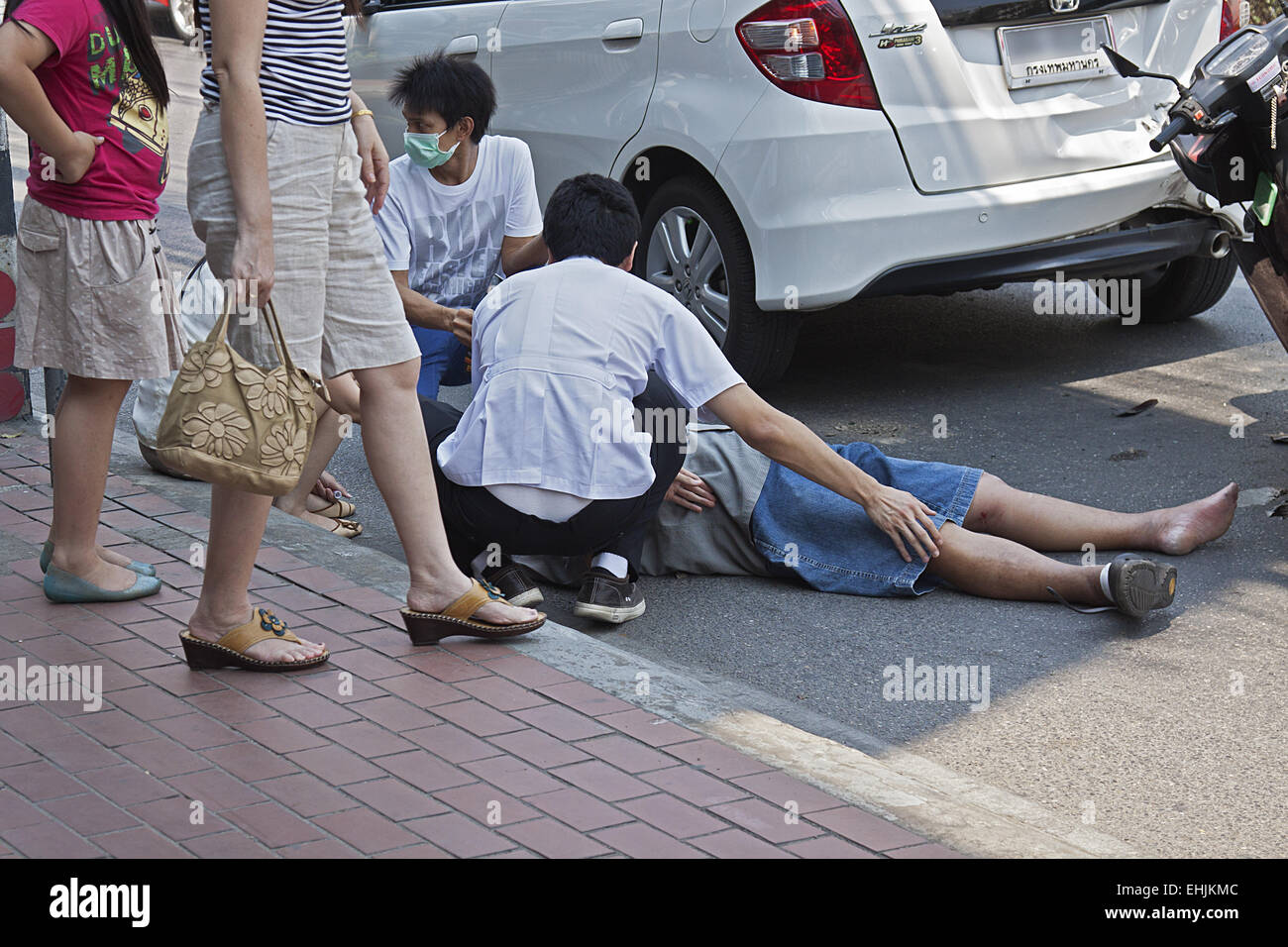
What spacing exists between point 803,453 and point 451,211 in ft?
6.98

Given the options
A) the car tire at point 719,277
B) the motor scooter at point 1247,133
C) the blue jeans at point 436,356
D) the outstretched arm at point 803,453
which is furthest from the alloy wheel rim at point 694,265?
the outstretched arm at point 803,453

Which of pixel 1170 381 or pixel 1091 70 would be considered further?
pixel 1170 381

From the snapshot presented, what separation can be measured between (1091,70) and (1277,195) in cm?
134

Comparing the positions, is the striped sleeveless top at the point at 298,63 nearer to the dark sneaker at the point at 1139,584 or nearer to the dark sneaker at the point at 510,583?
the dark sneaker at the point at 510,583

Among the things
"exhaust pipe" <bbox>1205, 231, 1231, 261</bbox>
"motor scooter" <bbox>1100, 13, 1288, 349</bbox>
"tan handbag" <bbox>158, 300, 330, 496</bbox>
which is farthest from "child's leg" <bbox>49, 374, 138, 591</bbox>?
"exhaust pipe" <bbox>1205, 231, 1231, 261</bbox>

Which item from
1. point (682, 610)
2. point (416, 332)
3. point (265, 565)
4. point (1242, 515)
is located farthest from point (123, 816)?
point (1242, 515)

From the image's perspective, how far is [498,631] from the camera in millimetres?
4047

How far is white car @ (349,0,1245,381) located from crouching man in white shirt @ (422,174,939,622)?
59.8 inches

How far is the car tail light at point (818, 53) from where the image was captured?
229 inches

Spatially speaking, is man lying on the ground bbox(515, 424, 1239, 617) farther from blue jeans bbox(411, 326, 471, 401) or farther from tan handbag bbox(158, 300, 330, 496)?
tan handbag bbox(158, 300, 330, 496)

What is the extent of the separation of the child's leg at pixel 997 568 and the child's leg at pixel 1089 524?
166 millimetres

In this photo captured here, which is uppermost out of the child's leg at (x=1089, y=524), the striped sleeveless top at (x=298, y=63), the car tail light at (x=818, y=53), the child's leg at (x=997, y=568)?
the car tail light at (x=818, y=53)

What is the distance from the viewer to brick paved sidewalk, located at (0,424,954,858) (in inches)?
121

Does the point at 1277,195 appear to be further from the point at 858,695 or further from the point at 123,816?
the point at 123,816
